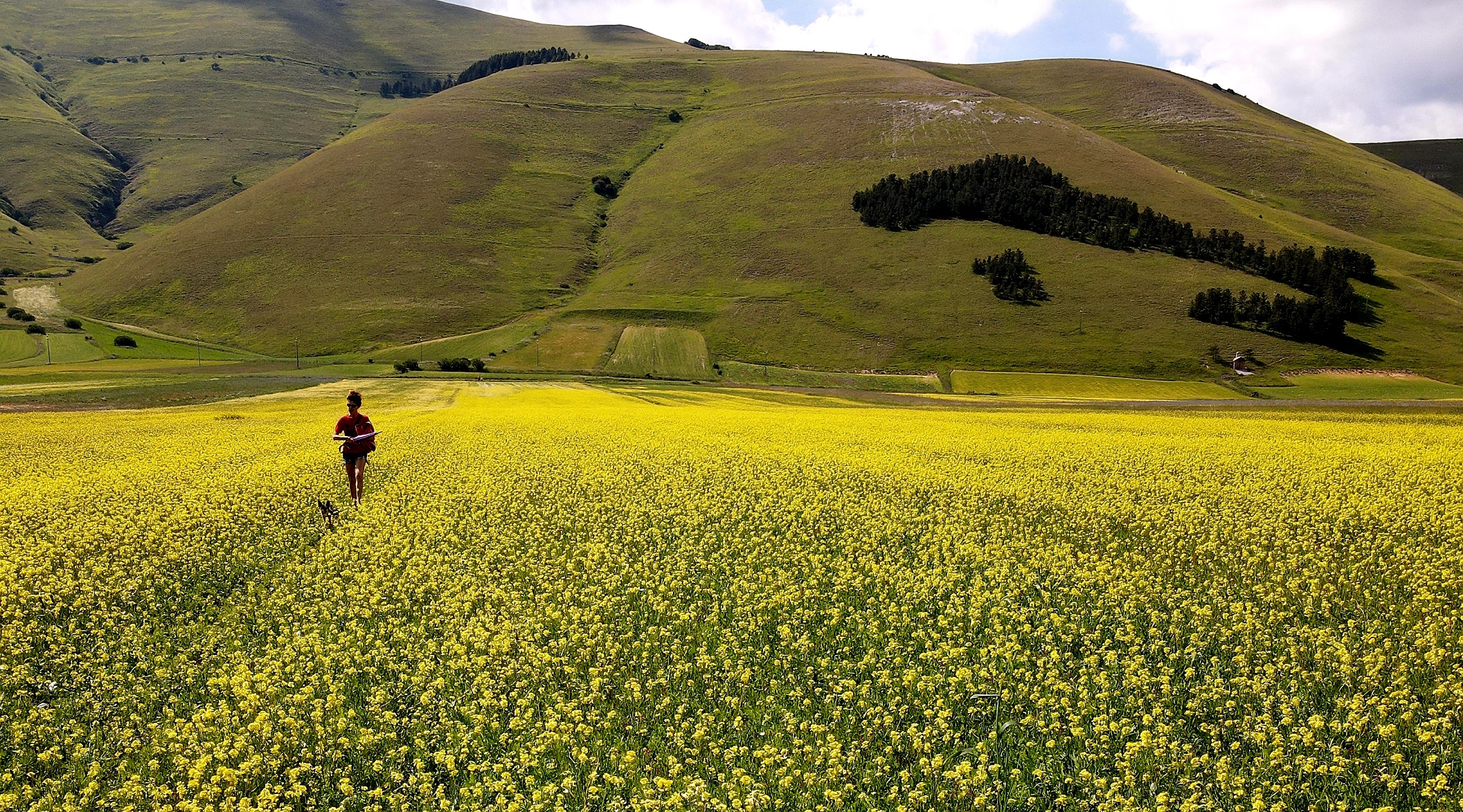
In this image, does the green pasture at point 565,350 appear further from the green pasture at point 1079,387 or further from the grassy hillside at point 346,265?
the green pasture at point 1079,387

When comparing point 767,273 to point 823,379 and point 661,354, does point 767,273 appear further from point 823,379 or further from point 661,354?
point 823,379

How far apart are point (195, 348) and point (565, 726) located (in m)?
157

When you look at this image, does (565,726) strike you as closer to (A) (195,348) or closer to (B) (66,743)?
(B) (66,743)

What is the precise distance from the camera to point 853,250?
511 feet

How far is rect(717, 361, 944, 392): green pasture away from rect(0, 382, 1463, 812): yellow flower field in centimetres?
8642

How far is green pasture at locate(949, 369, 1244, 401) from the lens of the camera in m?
99.5

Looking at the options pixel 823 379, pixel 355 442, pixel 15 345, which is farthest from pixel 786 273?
pixel 355 442

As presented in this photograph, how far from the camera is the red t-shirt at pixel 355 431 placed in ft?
60.5

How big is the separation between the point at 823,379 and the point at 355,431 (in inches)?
3850

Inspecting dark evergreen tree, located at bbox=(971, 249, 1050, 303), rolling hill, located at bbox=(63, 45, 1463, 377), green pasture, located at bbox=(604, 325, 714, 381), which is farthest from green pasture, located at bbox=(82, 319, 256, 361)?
dark evergreen tree, located at bbox=(971, 249, 1050, 303)

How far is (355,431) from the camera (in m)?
19.1

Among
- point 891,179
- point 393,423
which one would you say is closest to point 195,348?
point 393,423

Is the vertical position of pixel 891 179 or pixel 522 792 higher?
pixel 891 179

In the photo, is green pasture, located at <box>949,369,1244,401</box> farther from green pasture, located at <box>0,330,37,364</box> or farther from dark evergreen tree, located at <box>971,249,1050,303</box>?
green pasture, located at <box>0,330,37,364</box>
